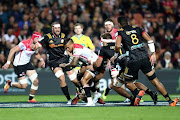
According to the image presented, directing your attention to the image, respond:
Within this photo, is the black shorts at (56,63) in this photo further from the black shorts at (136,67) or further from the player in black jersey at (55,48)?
the black shorts at (136,67)

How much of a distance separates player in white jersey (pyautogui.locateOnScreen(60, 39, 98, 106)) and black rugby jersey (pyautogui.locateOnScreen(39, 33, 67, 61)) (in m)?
0.55

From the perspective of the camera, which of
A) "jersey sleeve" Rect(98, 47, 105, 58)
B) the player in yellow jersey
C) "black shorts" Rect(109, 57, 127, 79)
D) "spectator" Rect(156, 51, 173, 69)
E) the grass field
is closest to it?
the grass field

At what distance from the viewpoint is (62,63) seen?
1346 cm

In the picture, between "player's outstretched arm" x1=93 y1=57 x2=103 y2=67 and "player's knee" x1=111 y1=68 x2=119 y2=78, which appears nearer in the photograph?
"player's outstretched arm" x1=93 y1=57 x2=103 y2=67

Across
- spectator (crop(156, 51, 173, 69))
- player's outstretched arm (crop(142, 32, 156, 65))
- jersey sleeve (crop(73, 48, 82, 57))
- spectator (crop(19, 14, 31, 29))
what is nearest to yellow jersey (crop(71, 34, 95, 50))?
jersey sleeve (crop(73, 48, 82, 57))

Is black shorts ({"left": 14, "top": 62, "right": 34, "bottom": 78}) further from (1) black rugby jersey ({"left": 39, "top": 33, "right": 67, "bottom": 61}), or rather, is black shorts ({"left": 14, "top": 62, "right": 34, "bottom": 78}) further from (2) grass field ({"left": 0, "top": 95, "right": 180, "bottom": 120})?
(2) grass field ({"left": 0, "top": 95, "right": 180, "bottom": 120})

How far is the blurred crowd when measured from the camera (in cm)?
1950

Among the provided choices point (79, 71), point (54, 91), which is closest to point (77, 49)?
point (79, 71)

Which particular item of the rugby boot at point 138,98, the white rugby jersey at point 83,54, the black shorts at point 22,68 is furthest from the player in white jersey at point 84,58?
the black shorts at point 22,68

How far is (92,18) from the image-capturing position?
21.3m

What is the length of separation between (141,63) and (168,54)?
7.95 metres

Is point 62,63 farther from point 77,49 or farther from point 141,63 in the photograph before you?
Answer: point 141,63

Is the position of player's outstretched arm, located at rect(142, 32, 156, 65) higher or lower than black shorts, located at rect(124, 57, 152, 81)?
higher

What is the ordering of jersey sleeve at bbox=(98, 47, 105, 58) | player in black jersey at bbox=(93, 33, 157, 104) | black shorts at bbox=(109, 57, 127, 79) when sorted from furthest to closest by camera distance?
black shorts at bbox=(109, 57, 127, 79), jersey sleeve at bbox=(98, 47, 105, 58), player in black jersey at bbox=(93, 33, 157, 104)
